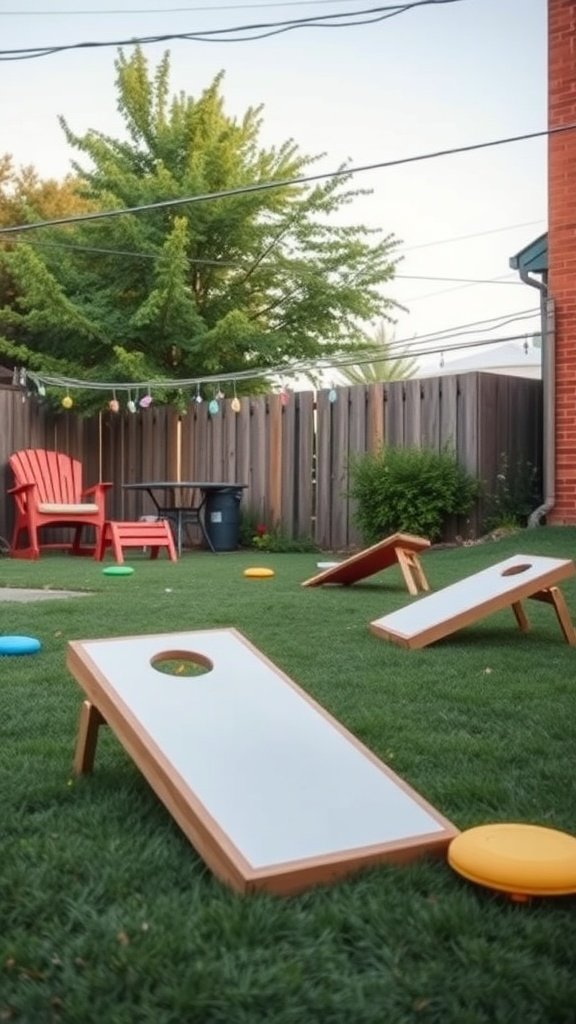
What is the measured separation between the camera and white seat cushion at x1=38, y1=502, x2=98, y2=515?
935cm

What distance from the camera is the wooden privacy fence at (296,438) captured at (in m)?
8.99

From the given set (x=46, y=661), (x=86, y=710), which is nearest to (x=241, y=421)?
(x=46, y=661)

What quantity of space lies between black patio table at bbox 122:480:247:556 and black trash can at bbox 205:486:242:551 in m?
0.05

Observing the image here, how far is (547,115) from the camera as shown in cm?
860

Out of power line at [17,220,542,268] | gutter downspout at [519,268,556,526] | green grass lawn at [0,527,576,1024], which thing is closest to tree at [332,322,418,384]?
power line at [17,220,542,268]

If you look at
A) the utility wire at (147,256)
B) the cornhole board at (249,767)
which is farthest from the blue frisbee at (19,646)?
the utility wire at (147,256)

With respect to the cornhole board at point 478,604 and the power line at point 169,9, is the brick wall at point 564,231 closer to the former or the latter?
the power line at point 169,9

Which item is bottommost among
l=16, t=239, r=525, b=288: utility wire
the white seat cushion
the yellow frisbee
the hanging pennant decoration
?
the yellow frisbee

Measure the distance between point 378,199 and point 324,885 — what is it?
14217 millimetres

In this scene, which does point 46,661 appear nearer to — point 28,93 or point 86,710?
point 86,710

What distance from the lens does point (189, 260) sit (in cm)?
1355

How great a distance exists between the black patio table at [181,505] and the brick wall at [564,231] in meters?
3.35

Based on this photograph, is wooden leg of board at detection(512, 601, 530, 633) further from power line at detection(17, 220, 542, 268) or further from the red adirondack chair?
power line at detection(17, 220, 542, 268)

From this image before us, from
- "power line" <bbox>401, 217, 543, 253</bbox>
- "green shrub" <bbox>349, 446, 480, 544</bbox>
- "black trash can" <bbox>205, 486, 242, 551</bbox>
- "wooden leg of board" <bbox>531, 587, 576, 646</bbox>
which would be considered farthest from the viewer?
"power line" <bbox>401, 217, 543, 253</bbox>
